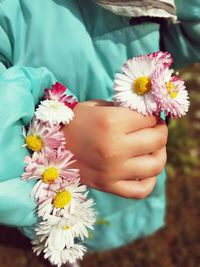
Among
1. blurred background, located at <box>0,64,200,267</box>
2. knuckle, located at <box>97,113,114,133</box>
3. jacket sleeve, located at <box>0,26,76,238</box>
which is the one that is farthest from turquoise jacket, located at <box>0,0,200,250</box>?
blurred background, located at <box>0,64,200,267</box>

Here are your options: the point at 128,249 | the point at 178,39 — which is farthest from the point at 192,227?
the point at 178,39

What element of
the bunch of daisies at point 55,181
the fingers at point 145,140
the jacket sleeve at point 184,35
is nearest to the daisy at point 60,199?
the bunch of daisies at point 55,181

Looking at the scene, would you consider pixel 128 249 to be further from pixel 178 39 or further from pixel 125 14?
pixel 125 14

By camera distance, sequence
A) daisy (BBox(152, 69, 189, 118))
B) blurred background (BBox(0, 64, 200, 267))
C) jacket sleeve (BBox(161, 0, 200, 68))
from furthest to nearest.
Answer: blurred background (BBox(0, 64, 200, 267)) → jacket sleeve (BBox(161, 0, 200, 68)) → daisy (BBox(152, 69, 189, 118))

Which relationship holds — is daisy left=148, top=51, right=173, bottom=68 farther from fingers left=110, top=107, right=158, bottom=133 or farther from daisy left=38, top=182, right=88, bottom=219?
daisy left=38, top=182, right=88, bottom=219

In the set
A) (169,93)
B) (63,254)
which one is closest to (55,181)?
(63,254)

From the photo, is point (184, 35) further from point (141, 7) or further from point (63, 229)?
point (63, 229)
